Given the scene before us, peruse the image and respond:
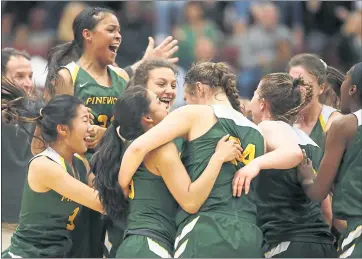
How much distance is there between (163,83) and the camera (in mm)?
6289

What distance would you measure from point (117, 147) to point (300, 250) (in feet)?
4.06

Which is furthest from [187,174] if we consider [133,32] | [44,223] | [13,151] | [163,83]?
[133,32]

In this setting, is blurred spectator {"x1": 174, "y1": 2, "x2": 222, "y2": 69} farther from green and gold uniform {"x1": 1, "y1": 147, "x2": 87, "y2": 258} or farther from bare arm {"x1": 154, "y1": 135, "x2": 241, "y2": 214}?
bare arm {"x1": 154, "y1": 135, "x2": 241, "y2": 214}

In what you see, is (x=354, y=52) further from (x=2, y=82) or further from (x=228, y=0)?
(x=2, y=82)

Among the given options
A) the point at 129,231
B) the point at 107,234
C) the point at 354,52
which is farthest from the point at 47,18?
the point at 129,231

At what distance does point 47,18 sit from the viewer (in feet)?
43.2

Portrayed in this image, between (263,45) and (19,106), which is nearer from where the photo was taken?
(19,106)

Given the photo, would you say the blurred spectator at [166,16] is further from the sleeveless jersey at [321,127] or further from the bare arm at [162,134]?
the bare arm at [162,134]

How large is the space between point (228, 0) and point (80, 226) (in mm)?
7651

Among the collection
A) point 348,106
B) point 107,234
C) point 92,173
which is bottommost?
point 107,234

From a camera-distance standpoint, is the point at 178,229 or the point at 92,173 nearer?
the point at 178,229

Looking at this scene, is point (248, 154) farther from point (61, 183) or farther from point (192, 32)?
point (192, 32)

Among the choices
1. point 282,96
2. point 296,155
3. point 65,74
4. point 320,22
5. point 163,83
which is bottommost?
point 296,155

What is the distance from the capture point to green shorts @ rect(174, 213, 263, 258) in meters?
5.13
